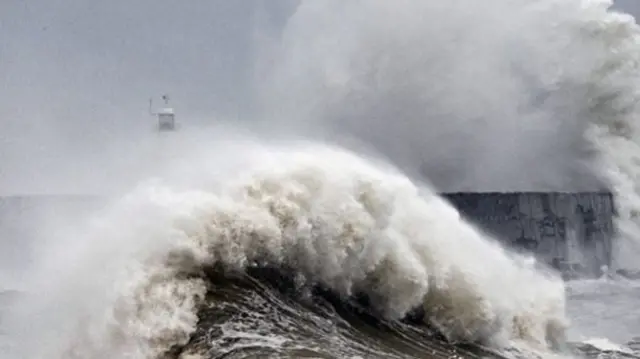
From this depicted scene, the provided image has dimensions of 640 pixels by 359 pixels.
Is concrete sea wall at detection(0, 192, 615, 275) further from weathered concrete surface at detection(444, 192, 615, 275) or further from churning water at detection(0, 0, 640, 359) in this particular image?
churning water at detection(0, 0, 640, 359)

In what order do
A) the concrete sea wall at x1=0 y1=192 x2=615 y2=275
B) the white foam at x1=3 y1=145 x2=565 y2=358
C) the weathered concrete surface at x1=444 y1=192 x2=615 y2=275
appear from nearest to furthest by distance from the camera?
1. the white foam at x1=3 y1=145 x2=565 y2=358
2. the concrete sea wall at x1=0 y1=192 x2=615 y2=275
3. the weathered concrete surface at x1=444 y1=192 x2=615 y2=275

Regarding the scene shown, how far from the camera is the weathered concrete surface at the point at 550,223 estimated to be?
24797mm

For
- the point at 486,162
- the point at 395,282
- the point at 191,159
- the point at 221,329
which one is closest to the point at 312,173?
the point at 395,282

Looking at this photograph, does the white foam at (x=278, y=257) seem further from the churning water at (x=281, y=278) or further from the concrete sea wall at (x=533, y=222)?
the concrete sea wall at (x=533, y=222)

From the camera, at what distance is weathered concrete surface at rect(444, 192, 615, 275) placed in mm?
24797

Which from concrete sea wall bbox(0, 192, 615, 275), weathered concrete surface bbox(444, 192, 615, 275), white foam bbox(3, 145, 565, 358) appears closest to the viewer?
white foam bbox(3, 145, 565, 358)

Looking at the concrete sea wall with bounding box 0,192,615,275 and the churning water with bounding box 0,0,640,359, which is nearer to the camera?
the churning water with bounding box 0,0,640,359

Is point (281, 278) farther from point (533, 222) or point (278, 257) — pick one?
point (533, 222)

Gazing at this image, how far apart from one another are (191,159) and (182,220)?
167 inches

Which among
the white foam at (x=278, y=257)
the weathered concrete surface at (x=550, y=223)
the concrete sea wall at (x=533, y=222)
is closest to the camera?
the white foam at (x=278, y=257)

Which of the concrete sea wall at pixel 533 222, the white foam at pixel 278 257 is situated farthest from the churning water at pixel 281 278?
the concrete sea wall at pixel 533 222

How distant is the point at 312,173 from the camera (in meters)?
9.81

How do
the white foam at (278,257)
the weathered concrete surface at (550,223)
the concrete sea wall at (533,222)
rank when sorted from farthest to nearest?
the weathered concrete surface at (550,223), the concrete sea wall at (533,222), the white foam at (278,257)

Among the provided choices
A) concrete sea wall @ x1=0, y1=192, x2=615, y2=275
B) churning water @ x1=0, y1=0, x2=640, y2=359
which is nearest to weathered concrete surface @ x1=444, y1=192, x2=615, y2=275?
concrete sea wall @ x1=0, y1=192, x2=615, y2=275
